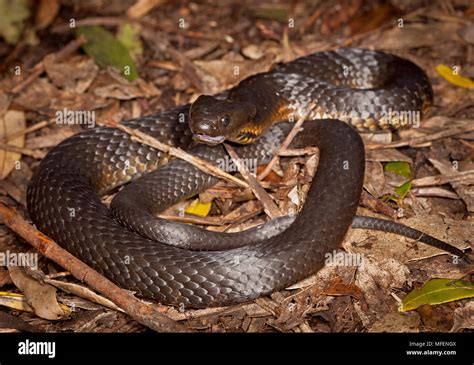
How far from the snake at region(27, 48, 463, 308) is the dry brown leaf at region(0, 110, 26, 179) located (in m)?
0.92

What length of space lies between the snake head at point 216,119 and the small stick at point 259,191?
0.38m

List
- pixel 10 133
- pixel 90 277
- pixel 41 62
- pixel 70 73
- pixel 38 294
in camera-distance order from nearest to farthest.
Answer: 1. pixel 90 277
2. pixel 38 294
3. pixel 10 133
4. pixel 70 73
5. pixel 41 62

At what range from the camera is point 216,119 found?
873cm

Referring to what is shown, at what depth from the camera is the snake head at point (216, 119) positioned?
8711mm

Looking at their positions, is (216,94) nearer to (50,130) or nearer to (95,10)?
(50,130)

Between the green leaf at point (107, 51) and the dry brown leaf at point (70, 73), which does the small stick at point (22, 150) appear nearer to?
the dry brown leaf at point (70, 73)

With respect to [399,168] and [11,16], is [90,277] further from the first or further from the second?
[11,16]

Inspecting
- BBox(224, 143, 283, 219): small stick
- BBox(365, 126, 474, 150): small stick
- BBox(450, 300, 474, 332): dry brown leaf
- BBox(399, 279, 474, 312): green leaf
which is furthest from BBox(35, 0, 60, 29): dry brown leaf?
BBox(450, 300, 474, 332): dry brown leaf

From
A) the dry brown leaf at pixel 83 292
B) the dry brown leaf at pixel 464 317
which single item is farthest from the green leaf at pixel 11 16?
the dry brown leaf at pixel 464 317

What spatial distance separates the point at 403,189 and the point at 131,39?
5826 millimetres

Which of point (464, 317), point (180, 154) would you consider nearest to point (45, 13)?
point (180, 154)

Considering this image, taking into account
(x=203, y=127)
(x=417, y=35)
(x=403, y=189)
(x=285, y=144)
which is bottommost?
(x=403, y=189)

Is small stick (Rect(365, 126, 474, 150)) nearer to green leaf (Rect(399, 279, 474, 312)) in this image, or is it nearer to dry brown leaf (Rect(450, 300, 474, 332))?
green leaf (Rect(399, 279, 474, 312))
